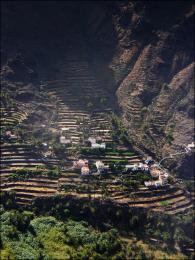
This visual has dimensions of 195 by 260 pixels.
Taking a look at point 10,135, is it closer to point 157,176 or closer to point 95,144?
point 95,144

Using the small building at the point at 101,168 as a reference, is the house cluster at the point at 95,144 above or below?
above

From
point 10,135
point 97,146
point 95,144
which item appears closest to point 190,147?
point 97,146

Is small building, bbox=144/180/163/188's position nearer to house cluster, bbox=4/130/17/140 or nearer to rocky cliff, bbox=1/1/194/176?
rocky cliff, bbox=1/1/194/176

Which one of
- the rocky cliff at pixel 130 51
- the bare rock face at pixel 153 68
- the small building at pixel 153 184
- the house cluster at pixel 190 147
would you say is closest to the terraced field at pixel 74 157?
the small building at pixel 153 184

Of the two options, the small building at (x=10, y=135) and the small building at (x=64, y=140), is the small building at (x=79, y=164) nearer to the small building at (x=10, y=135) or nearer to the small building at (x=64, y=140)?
the small building at (x=64, y=140)

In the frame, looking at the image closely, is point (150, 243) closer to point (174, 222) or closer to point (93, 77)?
point (174, 222)

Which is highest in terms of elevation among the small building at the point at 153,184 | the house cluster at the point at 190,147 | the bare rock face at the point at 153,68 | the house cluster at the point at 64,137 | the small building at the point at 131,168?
the bare rock face at the point at 153,68

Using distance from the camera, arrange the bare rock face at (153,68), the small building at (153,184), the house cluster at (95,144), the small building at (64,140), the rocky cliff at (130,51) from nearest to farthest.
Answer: the small building at (153,184), the house cluster at (95,144), the small building at (64,140), the bare rock face at (153,68), the rocky cliff at (130,51)

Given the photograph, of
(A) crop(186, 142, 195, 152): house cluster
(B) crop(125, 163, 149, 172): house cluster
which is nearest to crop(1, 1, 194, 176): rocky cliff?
(A) crop(186, 142, 195, 152): house cluster
